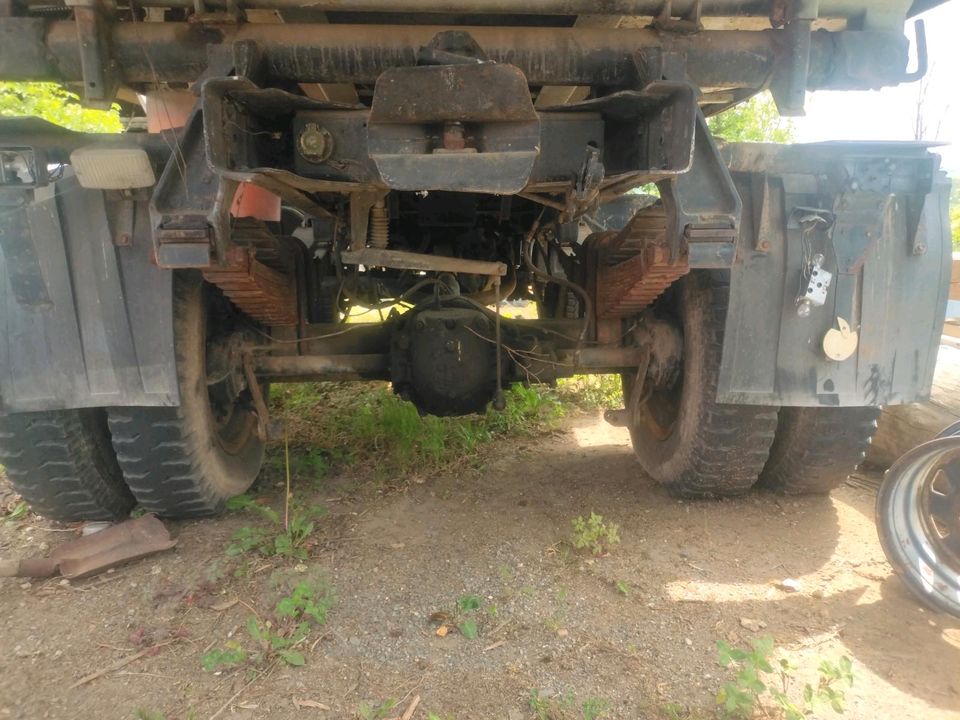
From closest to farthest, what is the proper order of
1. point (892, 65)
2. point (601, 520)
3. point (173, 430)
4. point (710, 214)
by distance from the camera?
point (710, 214) < point (892, 65) < point (173, 430) < point (601, 520)

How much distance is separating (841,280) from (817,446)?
763 millimetres

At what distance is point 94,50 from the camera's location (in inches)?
73.4

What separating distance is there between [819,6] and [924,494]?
172 cm

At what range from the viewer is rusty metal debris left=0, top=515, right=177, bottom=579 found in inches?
95.5

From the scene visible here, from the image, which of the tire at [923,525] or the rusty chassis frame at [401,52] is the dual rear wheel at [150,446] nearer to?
the rusty chassis frame at [401,52]

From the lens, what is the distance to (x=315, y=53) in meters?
1.93

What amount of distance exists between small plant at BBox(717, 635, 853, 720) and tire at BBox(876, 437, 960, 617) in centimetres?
64

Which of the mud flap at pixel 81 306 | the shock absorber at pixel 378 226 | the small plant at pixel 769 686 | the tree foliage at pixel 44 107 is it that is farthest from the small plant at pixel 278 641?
the tree foliage at pixel 44 107

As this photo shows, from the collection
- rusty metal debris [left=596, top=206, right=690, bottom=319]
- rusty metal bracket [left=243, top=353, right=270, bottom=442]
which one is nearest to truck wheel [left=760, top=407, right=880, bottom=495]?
rusty metal debris [left=596, top=206, right=690, bottom=319]

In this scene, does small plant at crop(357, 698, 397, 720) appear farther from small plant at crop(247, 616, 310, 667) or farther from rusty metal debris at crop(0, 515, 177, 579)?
rusty metal debris at crop(0, 515, 177, 579)

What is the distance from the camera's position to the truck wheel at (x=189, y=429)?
2.38 metres

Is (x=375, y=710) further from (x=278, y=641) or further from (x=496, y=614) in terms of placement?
(x=496, y=614)

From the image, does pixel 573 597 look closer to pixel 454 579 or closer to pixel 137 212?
pixel 454 579

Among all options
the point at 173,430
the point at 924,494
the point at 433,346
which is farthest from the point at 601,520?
the point at 173,430
